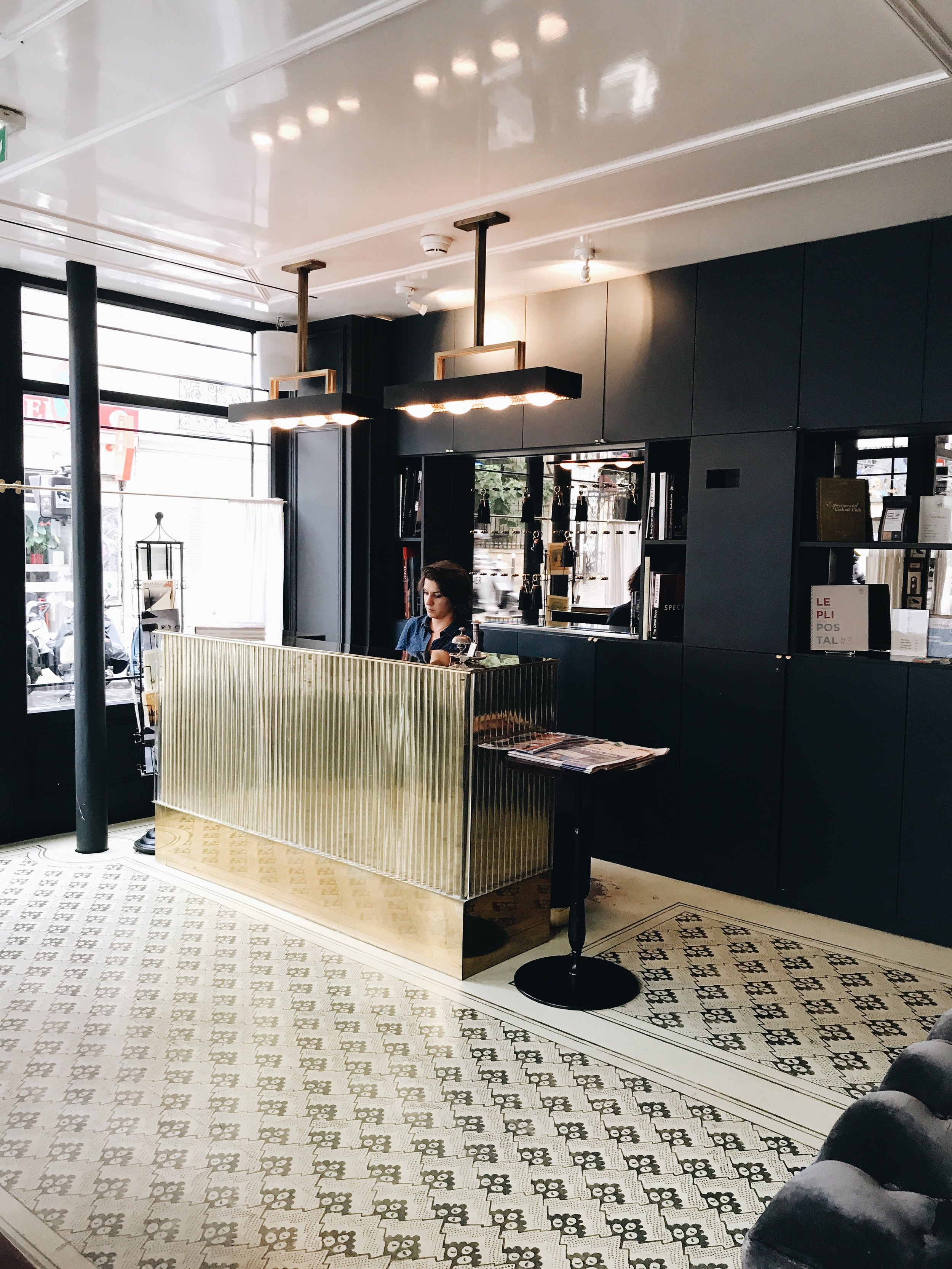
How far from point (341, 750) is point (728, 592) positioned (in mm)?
2075

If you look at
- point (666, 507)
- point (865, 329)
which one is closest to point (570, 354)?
point (666, 507)

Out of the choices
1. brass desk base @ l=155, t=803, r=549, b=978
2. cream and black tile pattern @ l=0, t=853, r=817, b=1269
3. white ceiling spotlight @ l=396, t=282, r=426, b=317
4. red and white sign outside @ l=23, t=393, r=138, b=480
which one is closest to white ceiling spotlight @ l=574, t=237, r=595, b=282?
white ceiling spotlight @ l=396, t=282, r=426, b=317

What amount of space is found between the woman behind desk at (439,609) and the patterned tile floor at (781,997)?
68.4 inches

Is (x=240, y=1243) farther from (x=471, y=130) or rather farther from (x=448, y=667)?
(x=471, y=130)

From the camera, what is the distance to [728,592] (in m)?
4.80

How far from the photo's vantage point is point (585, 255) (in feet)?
15.1

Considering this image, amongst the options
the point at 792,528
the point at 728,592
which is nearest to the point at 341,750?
the point at 728,592

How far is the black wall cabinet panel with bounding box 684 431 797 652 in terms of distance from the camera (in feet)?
15.1

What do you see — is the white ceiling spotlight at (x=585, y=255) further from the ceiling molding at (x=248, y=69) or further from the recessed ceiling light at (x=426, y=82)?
the ceiling molding at (x=248, y=69)

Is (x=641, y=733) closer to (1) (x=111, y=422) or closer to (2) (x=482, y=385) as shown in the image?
(2) (x=482, y=385)

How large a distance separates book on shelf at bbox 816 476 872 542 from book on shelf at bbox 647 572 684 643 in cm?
82

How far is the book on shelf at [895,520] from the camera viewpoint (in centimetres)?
446

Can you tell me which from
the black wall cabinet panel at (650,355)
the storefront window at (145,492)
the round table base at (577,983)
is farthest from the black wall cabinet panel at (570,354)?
the round table base at (577,983)

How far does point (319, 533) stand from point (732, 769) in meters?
3.14
